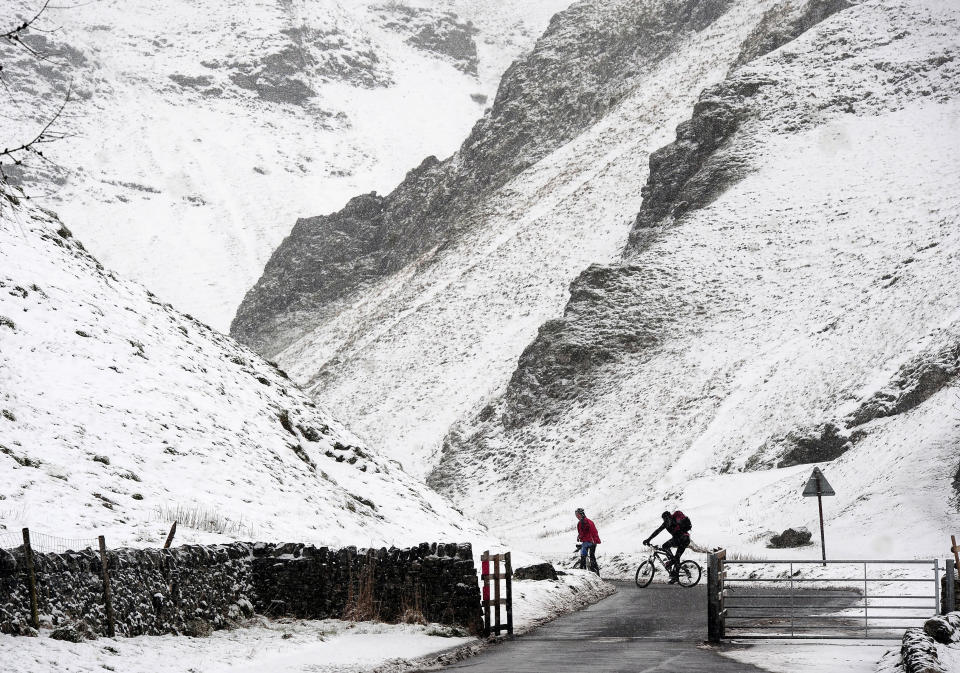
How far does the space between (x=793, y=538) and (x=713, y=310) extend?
97.2ft

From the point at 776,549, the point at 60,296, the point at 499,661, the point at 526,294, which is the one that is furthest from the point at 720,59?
the point at 499,661

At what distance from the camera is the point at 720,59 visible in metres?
91.2

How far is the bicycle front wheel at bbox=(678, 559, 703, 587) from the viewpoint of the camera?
→ 74.4 ft

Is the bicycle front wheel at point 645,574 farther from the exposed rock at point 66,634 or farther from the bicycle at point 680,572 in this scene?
the exposed rock at point 66,634

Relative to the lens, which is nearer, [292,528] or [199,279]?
[292,528]

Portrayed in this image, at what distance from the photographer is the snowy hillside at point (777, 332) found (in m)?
31.8

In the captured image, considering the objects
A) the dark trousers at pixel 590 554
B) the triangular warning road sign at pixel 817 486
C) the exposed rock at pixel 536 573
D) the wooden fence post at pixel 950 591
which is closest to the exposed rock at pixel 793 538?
the triangular warning road sign at pixel 817 486

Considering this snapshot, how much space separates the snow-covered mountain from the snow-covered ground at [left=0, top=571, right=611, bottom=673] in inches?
562

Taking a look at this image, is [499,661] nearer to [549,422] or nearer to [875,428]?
[875,428]

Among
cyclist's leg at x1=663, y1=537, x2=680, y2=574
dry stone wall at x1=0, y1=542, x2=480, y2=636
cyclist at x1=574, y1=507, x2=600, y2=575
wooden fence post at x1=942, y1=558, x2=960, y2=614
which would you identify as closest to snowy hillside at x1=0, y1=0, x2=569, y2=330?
cyclist at x1=574, y1=507, x2=600, y2=575

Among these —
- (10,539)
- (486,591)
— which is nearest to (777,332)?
(486,591)

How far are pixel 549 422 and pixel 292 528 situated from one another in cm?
3788

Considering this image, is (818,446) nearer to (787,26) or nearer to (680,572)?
(680,572)

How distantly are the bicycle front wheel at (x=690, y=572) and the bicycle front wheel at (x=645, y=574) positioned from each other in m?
0.65
